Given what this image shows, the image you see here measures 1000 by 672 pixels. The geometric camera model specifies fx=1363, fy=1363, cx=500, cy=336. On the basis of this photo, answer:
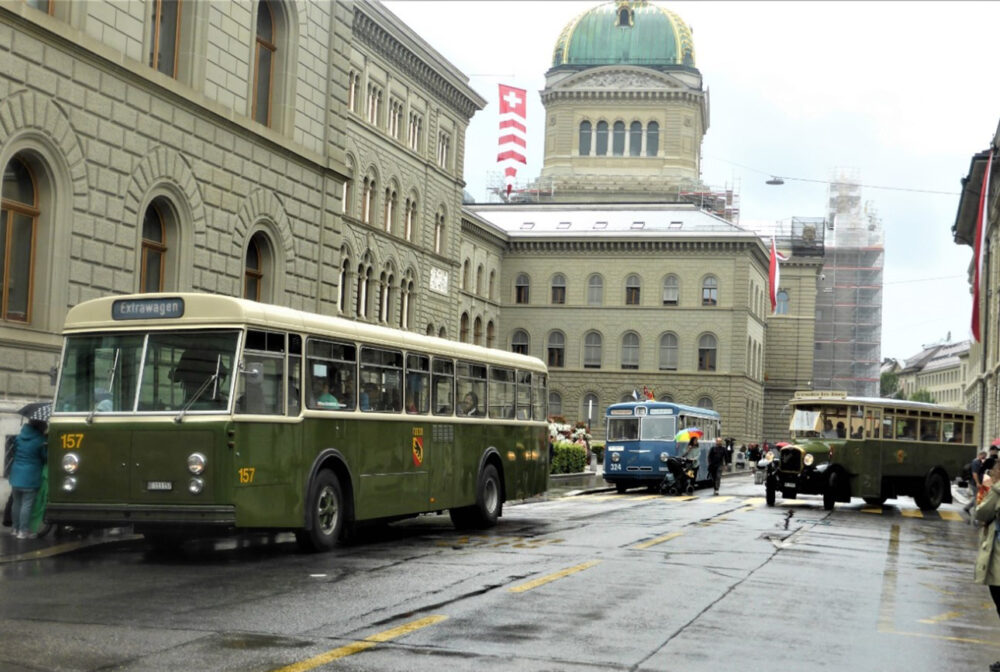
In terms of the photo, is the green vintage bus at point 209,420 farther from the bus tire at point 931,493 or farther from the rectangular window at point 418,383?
the bus tire at point 931,493

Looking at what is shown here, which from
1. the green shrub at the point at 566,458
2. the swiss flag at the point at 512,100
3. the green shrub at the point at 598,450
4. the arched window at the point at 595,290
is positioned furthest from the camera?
the arched window at the point at 595,290

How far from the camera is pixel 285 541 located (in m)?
18.0

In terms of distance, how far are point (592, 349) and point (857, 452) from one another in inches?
2396

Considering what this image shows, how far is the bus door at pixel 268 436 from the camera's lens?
14617 millimetres

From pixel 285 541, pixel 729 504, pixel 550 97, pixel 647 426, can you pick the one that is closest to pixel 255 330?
pixel 285 541

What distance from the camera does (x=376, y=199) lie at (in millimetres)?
59812

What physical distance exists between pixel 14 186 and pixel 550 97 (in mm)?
86723

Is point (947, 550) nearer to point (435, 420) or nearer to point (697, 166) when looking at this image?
point (435, 420)

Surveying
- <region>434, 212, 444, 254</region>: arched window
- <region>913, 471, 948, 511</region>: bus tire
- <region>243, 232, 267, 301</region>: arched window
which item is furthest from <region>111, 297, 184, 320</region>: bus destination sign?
<region>434, 212, 444, 254</region>: arched window

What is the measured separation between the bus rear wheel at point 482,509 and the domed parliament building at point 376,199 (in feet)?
21.8

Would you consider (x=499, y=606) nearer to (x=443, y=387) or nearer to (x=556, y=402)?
(x=443, y=387)

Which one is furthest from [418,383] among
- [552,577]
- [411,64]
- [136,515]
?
[411,64]

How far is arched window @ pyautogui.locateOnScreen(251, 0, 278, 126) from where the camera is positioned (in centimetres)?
2748

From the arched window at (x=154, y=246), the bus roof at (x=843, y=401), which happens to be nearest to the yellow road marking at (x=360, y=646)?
the arched window at (x=154, y=246)
